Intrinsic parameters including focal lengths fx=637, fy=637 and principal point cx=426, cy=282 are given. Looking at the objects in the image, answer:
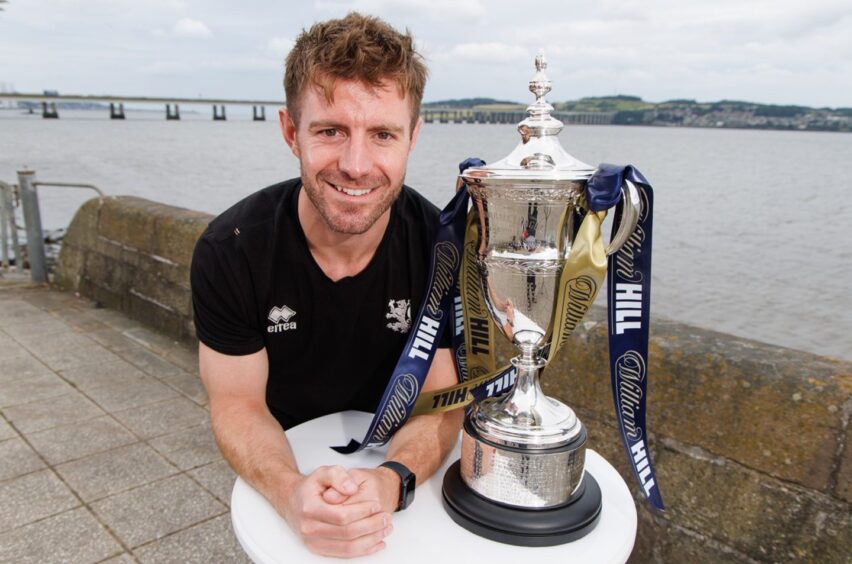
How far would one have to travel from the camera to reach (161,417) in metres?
3.46

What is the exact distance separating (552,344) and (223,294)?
36.7 inches

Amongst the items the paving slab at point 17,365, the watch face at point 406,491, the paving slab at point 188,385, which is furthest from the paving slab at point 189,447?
the watch face at point 406,491

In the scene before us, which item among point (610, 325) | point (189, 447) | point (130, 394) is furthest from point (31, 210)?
point (610, 325)

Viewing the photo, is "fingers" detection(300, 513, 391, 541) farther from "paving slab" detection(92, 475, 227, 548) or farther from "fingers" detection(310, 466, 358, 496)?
"paving slab" detection(92, 475, 227, 548)

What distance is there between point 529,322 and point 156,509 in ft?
6.66

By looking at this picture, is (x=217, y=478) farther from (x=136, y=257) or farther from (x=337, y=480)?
(x=136, y=257)

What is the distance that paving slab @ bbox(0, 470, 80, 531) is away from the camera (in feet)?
8.25

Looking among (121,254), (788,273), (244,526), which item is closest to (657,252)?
(788,273)

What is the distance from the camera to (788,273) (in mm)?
12516

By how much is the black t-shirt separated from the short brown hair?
0.35 metres

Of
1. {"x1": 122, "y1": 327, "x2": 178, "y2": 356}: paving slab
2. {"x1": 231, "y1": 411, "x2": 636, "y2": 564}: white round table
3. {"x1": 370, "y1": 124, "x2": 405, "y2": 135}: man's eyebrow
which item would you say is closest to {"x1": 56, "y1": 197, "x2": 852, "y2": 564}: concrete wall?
{"x1": 231, "y1": 411, "x2": 636, "y2": 564}: white round table

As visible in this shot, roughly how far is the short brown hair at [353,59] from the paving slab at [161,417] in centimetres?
226

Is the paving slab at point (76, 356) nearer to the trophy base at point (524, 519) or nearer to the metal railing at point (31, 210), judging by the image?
the metal railing at point (31, 210)

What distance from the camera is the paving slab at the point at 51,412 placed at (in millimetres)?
3322
